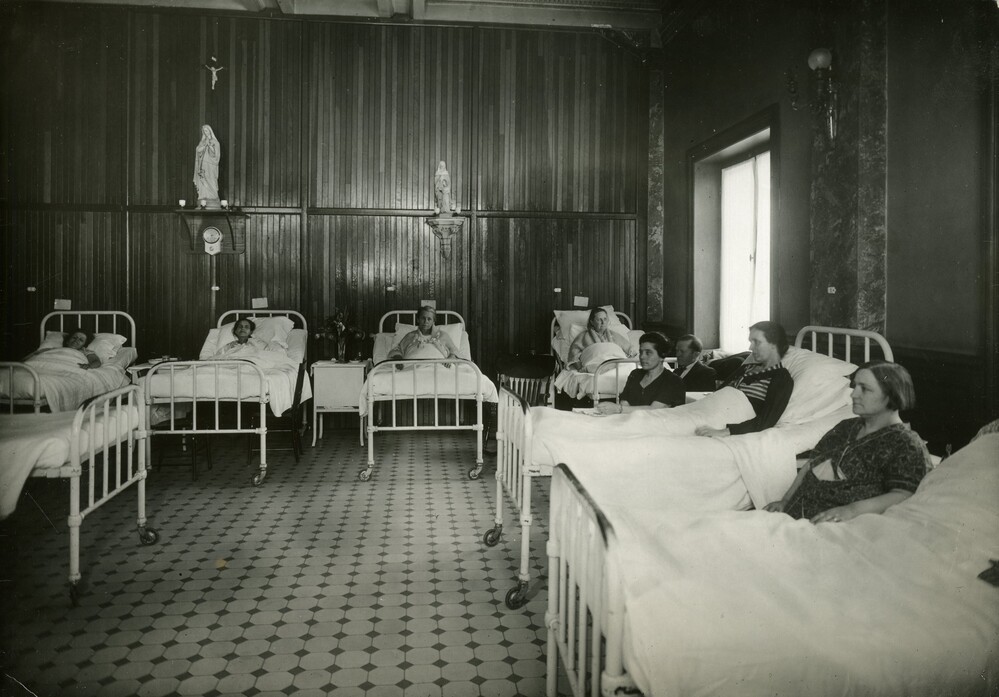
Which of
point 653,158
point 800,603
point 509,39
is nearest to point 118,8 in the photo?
point 509,39

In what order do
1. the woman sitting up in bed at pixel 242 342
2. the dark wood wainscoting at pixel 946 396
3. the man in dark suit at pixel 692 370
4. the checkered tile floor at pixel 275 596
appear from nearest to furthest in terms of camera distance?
1. the checkered tile floor at pixel 275 596
2. the dark wood wainscoting at pixel 946 396
3. the man in dark suit at pixel 692 370
4. the woman sitting up in bed at pixel 242 342

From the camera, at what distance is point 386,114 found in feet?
26.4

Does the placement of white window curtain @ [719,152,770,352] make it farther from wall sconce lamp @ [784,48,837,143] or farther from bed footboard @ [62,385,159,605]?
bed footboard @ [62,385,159,605]

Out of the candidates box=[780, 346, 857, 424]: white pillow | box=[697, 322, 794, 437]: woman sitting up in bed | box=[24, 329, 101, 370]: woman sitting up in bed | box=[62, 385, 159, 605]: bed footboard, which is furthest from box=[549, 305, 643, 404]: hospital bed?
box=[24, 329, 101, 370]: woman sitting up in bed

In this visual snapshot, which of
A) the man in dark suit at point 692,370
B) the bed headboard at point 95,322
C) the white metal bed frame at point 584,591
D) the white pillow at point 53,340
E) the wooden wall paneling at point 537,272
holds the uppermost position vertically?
the wooden wall paneling at point 537,272

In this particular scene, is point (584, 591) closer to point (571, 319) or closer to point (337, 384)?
point (337, 384)

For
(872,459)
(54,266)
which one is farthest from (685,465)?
(54,266)

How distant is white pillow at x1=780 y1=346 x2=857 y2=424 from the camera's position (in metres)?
3.70

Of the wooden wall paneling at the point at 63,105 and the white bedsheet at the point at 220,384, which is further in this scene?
the wooden wall paneling at the point at 63,105

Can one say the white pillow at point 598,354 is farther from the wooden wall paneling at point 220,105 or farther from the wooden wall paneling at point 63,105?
the wooden wall paneling at point 63,105

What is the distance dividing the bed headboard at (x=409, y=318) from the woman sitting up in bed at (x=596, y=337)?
142 centimetres

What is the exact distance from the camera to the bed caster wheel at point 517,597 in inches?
131

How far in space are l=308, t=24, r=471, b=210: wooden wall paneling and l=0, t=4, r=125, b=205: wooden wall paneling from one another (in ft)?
7.02

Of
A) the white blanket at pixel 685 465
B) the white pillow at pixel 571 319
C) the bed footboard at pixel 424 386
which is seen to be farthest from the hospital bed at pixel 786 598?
the white pillow at pixel 571 319
